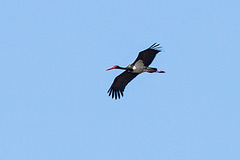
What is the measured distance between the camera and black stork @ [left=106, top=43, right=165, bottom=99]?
1903 inches

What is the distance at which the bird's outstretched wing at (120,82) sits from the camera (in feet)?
167

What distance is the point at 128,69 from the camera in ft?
164

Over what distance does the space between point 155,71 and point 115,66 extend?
243 centimetres

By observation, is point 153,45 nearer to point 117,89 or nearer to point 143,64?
point 143,64

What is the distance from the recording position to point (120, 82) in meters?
51.5

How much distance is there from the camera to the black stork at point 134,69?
4834 centimetres

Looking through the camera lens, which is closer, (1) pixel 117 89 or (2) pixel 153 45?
(2) pixel 153 45

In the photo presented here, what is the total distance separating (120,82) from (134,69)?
7.46 feet

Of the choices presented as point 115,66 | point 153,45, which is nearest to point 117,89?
point 115,66

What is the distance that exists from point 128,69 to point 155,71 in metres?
1.56

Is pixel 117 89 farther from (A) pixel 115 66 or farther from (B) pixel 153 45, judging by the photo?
(B) pixel 153 45

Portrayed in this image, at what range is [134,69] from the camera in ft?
163

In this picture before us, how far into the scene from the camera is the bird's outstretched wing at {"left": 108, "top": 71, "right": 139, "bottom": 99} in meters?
51.0

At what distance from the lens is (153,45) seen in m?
47.8
